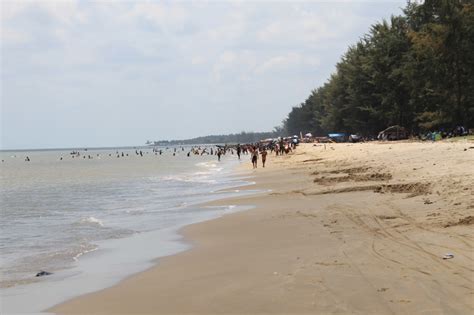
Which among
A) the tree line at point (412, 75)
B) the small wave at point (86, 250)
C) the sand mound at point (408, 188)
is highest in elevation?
the tree line at point (412, 75)

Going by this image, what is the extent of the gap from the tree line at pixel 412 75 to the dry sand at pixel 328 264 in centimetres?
3841

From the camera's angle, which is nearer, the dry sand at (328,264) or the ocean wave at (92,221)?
the dry sand at (328,264)

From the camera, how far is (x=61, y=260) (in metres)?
10.1

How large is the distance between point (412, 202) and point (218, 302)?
723cm

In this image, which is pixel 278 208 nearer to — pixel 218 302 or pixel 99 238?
pixel 99 238

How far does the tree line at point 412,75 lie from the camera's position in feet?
158

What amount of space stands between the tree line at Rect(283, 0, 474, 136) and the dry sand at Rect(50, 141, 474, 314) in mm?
38409

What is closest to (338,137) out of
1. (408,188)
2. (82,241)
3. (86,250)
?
(408,188)

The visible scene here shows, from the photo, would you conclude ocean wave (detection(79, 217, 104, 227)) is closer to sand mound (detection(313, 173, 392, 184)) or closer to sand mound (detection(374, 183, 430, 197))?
sand mound (detection(374, 183, 430, 197))

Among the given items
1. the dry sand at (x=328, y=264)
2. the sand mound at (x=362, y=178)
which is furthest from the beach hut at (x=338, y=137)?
the dry sand at (x=328, y=264)

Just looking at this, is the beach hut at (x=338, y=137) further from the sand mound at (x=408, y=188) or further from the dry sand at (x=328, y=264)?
the dry sand at (x=328, y=264)

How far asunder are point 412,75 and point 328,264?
5134 centimetres

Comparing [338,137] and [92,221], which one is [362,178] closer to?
[92,221]

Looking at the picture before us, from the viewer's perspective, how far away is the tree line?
48.1m
